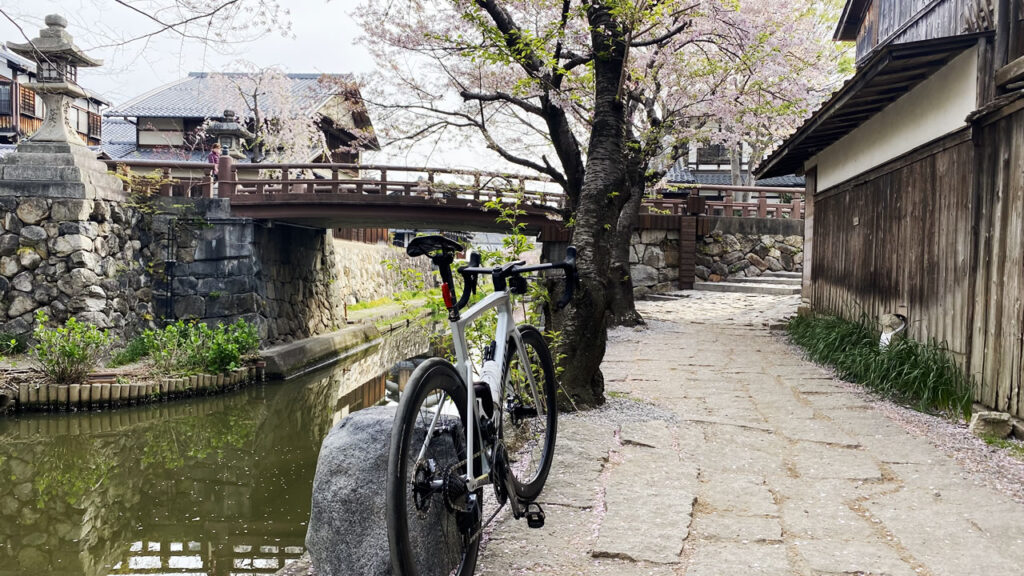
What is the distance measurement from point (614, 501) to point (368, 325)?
19379 mm

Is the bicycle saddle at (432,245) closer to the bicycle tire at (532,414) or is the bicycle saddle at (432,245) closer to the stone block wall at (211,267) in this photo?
the bicycle tire at (532,414)

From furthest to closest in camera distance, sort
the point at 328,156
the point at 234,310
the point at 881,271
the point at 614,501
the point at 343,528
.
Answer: the point at 328,156 → the point at 234,310 → the point at 881,271 → the point at 614,501 → the point at 343,528

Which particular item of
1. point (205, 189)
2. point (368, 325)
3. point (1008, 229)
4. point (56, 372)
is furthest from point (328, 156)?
point (1008, 229)

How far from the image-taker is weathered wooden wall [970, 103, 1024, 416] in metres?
4.80

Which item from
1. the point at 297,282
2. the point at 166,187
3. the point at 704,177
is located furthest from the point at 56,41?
the point at 704,177

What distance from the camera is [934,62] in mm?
6109

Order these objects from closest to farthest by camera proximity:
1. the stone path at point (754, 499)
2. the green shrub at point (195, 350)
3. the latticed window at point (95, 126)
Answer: the stone path at point (754, 499)
the green shrub at point (195, 350)
the latticed window at point (95, 126)

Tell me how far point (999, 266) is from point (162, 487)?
26.4 feet

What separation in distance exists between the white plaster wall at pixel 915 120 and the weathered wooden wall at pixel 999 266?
55cm

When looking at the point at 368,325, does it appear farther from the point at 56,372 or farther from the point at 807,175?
the point at 807,175

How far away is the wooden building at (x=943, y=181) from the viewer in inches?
197

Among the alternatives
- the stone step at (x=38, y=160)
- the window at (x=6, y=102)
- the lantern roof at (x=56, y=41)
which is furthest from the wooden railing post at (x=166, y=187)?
the window at (x=6, y=102)

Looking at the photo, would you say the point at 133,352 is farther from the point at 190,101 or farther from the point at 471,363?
the point at 190,101

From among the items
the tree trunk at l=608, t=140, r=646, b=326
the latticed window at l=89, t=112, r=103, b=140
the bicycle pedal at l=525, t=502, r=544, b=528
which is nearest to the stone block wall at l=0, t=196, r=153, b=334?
the tree trunk at l=608, t=140, r=646, b=326
